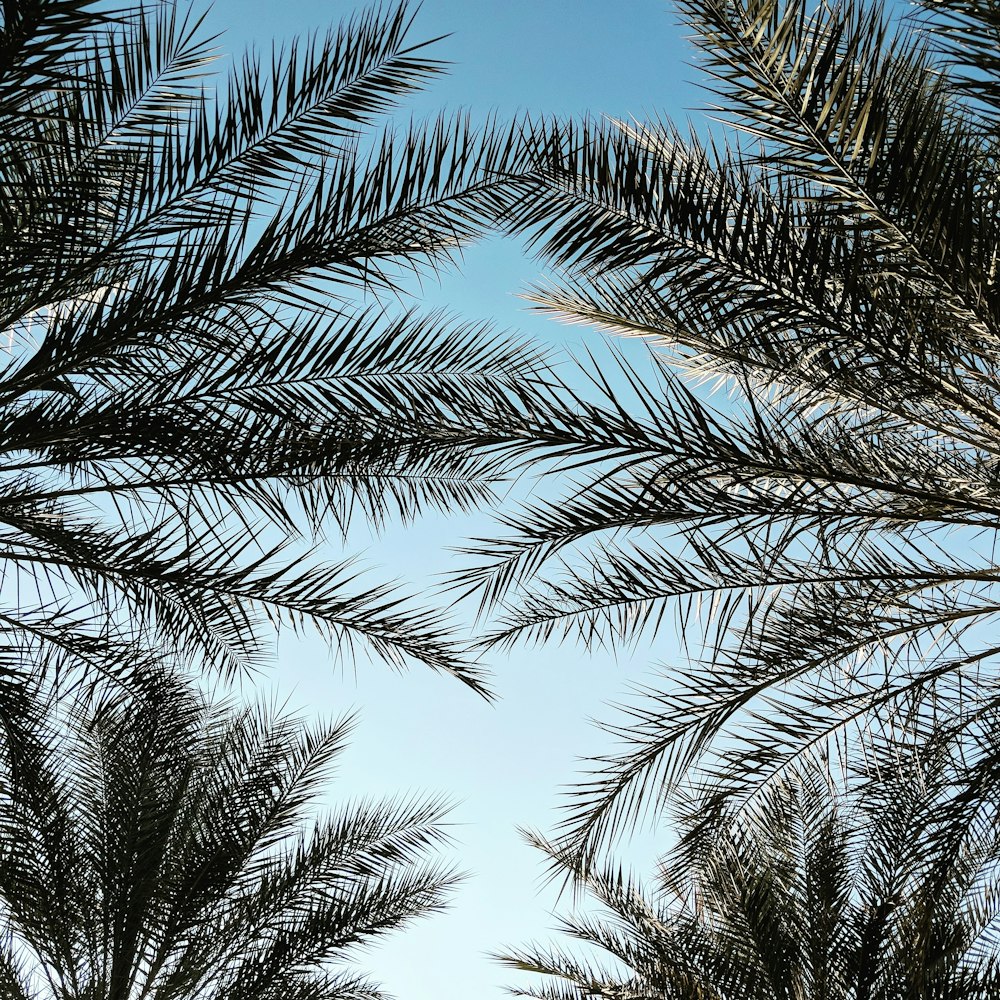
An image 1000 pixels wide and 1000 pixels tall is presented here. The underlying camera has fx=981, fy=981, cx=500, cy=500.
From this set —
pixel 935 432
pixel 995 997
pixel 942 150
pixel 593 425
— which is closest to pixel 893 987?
pixel 995 997

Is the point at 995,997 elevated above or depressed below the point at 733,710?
below

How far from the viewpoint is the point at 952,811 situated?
4.56 meters

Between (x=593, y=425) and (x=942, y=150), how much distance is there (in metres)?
1.70

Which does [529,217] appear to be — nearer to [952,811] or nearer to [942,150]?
[942,150]

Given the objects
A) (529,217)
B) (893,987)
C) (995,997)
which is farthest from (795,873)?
(529,217)

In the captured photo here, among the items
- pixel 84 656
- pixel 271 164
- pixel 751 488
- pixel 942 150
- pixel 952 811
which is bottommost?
pixel 84 656

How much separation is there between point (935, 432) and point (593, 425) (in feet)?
6.66

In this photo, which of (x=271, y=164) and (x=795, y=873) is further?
(x=795, y=873)

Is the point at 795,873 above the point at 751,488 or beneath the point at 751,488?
beneath

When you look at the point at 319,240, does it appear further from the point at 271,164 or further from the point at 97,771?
the point at 97,771

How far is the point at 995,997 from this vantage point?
6.04 metres

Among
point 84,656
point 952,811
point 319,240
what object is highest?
point 319,240

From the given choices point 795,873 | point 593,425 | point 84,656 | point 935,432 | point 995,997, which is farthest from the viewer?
point 795,873

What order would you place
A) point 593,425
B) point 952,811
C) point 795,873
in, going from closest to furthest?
1. point 593,425
2. point 952,811
3. point 795,873
